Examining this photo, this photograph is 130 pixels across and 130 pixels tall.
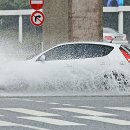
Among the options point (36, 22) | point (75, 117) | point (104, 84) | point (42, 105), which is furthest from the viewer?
point (36, 22)

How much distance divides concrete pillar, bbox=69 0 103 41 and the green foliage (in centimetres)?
6037

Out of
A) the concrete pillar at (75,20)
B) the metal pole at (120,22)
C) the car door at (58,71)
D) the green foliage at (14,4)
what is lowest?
the car door at (58,71)

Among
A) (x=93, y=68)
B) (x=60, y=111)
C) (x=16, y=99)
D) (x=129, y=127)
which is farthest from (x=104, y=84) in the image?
(x=129, y=127)

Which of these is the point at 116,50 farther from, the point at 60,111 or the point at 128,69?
the point at 60,111

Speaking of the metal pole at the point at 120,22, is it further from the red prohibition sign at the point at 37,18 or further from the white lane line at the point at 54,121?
the white lane line at the point at 54,121

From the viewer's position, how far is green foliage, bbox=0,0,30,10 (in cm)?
8679

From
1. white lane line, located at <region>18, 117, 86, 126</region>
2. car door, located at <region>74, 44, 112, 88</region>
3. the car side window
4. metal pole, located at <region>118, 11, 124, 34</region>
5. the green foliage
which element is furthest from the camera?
the green foliage

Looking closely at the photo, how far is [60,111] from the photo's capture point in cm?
1509

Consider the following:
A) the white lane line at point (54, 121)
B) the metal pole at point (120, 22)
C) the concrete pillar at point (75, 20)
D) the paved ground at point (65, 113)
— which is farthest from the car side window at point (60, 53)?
the metal pole at point (120, 22)

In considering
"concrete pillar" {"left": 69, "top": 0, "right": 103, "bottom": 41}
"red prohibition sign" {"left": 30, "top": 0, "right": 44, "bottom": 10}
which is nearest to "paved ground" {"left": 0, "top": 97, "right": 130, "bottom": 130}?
"red prohibition sign" {"left": 30, "top": 0, "right": 44, "bottom": 10}

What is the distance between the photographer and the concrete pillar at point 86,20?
25.8m

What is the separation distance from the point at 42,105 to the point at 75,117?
2.52m

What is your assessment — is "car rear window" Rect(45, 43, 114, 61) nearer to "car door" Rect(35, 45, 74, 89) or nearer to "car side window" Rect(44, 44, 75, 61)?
"car side window" Rect(44, 44, 75, 61)

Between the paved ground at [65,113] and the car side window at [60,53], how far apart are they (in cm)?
232
